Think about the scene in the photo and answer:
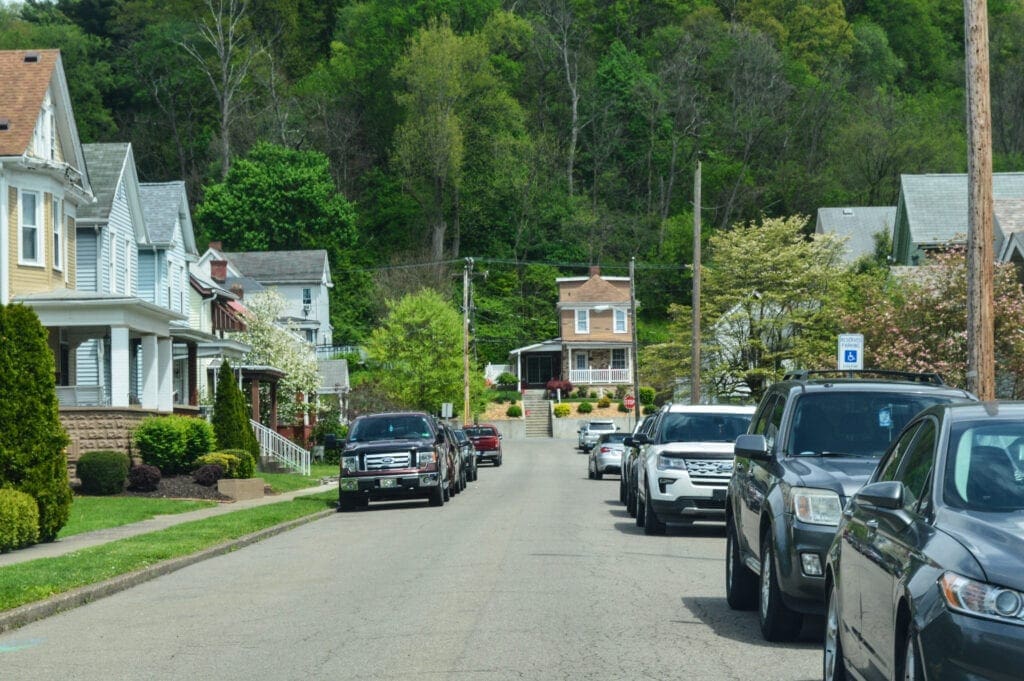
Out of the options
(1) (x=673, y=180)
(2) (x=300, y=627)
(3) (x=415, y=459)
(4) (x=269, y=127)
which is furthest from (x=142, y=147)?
(2) (x=300, y=627)

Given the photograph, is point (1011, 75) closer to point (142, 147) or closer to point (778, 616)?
point (142, 147)

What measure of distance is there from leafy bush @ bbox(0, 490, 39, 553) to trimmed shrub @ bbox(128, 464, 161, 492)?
11.5 m

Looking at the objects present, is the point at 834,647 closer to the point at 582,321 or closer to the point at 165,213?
the point at 165,213

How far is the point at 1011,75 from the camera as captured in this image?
98.9 meters

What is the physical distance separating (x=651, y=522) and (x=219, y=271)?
48.4 meters

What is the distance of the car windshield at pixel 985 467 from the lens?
269 inches

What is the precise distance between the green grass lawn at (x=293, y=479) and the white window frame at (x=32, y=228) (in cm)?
801

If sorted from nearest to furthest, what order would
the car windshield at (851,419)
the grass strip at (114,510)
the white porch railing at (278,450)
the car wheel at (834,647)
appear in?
the car wheel at (834,647), the car windshield at (851,419), the grass strip at (114,510), the white porch railing at (278,450)

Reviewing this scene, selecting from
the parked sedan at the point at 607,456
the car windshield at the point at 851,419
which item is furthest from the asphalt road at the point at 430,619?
the parked sedan at the point at 607,456

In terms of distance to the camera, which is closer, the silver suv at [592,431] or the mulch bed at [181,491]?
the mulch bed at [181,491]

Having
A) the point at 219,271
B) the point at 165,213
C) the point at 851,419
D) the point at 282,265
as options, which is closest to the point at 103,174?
the point at 165,213

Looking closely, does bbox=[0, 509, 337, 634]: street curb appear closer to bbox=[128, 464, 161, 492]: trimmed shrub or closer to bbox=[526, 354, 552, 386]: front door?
bbox=[128, 464, 161, 492]: trimmed shrub

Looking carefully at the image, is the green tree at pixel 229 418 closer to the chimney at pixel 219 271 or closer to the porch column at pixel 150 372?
the porch column at pixel 150 372

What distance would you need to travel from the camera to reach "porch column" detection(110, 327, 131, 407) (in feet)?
109
